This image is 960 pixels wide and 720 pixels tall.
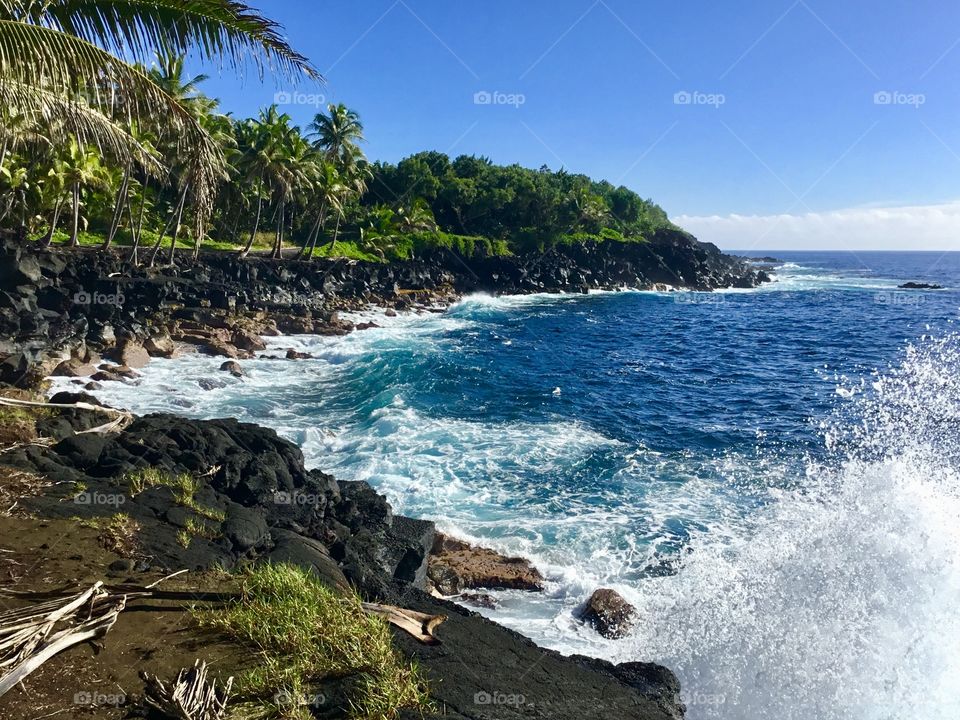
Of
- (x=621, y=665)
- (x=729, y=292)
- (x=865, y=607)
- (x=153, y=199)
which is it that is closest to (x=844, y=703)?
(x=865, y=607)

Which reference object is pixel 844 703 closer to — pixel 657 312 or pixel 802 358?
pixel 802 358

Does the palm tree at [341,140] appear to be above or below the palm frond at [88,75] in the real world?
above

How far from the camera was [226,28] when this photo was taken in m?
8.57

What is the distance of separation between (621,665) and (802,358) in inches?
1268

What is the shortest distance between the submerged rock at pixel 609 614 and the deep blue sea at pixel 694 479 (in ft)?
0.83

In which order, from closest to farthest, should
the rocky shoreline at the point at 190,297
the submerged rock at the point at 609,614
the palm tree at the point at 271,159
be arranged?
the submerged rock at the point at 609,614
the rocky shoreline at the point at 190,297
the palm tree at the point at 271,159
